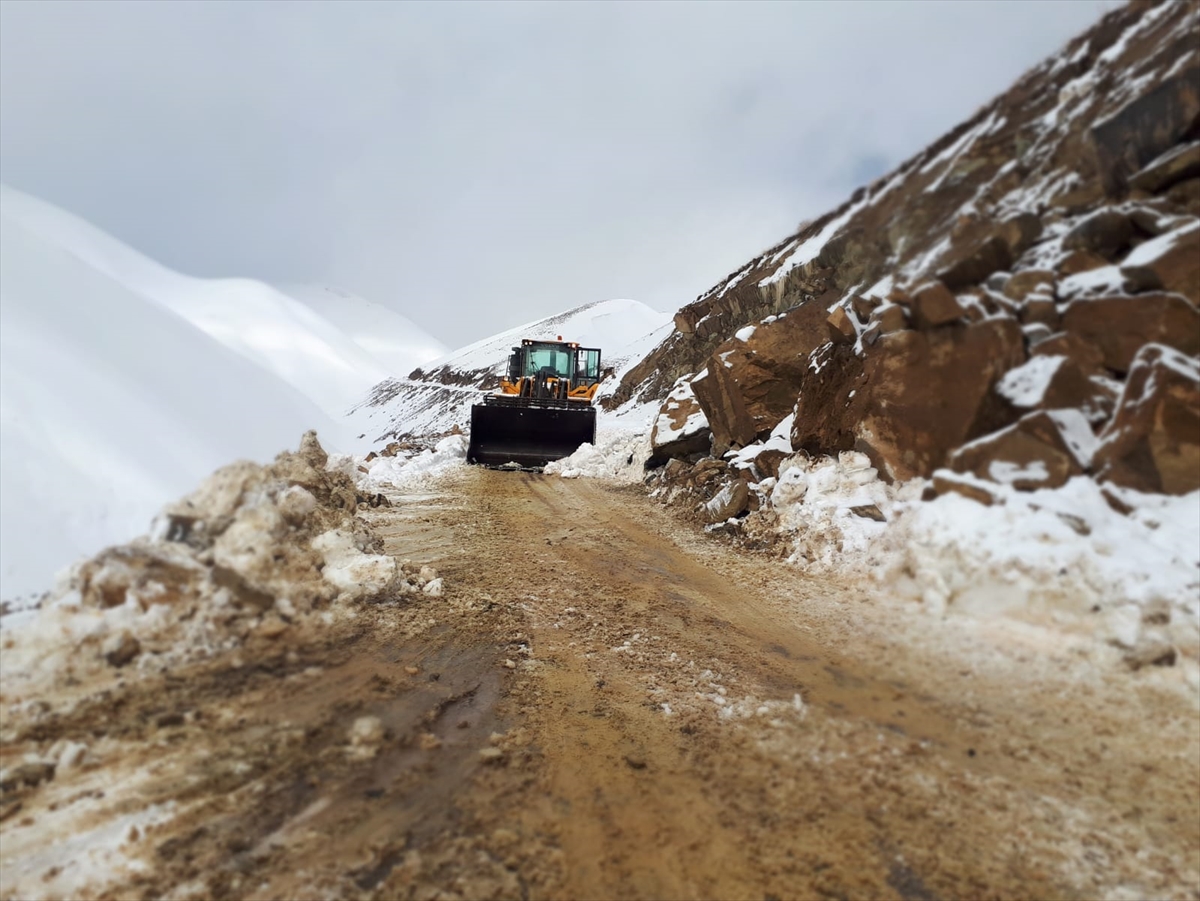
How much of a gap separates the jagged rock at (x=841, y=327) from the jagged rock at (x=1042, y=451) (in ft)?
6.25

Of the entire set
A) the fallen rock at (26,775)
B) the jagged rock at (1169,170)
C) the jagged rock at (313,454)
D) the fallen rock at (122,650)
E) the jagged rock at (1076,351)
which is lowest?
the fallen rock at (26,775)

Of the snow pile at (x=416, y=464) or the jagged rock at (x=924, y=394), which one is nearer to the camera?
the jagged rock at (x=924, y=394)

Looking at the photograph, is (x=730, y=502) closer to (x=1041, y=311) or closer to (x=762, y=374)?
(x=762, y=374)

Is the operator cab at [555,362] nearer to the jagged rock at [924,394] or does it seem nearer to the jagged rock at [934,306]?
the jagged rock at [924,394]

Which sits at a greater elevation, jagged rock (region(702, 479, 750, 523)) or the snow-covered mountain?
the snow-covered mountain

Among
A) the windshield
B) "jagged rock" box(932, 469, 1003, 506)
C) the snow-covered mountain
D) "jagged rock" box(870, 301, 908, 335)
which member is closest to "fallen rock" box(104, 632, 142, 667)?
"jagged rock" box(932, 469, 1003, 506)

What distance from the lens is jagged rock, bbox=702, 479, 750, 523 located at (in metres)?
6.62

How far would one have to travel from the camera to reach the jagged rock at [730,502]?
6.62 metres

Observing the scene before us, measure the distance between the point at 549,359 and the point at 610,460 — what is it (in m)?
5.72

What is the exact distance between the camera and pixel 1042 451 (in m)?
3.28

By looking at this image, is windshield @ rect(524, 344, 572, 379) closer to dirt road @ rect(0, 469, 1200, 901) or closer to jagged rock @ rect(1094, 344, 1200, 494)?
dirt road @ rect(0, 469, 1200, 901)

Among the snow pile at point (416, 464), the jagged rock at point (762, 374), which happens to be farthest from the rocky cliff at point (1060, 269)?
the snow pile at point (416, 464)

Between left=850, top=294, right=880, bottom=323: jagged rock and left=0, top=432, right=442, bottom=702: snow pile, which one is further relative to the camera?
left=850, top=294, right=880, bottom=323: jagged rock

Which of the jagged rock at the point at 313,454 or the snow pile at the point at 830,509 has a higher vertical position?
the jagged rock at the point at 313,454
